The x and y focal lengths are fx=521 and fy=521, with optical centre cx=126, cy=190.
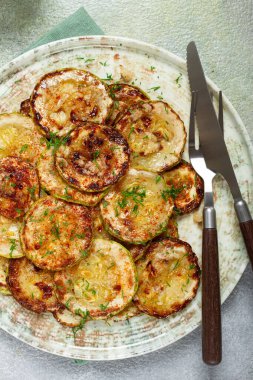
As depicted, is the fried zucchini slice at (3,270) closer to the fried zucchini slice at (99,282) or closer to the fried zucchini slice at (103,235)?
the fried zucchini slice at (99,282)

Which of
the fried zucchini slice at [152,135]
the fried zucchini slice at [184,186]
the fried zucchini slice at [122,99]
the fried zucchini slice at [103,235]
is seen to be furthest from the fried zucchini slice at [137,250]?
the fried zucchini slice at [122,99]

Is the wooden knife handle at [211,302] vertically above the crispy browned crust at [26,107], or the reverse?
the crispy browned crust at [26,107]

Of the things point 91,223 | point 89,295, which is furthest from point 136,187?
point 89,295

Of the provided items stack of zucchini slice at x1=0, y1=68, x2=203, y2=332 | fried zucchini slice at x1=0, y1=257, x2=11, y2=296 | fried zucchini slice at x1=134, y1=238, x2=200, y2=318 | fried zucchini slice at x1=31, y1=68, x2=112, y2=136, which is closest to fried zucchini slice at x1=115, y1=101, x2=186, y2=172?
stack of zucchini slice at x1=0, y1=68, x2=203, y2=332

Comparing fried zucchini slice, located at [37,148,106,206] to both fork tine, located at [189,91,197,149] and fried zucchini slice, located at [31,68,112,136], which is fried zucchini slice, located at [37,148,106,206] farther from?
fork tine, located at [189,91,197,149]

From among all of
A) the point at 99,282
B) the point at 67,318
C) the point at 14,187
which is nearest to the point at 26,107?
the point at 14,187
